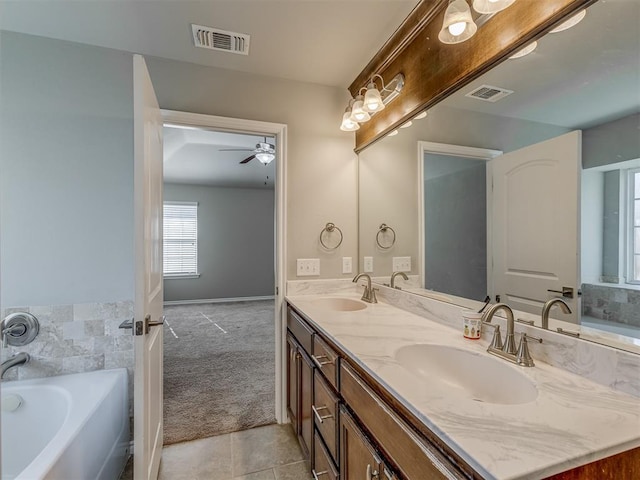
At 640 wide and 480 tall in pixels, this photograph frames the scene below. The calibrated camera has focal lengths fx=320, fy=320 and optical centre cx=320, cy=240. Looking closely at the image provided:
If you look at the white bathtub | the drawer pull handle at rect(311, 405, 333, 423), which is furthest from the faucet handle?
the white bathtub

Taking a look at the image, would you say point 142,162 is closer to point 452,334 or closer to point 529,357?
point 452,334

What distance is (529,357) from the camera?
42.5 inches

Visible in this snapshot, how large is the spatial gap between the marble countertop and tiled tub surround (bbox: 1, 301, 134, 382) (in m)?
1.58

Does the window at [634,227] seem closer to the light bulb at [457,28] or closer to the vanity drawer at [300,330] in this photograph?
the light bulb at [457,28]

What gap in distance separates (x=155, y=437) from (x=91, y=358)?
2.11 ft

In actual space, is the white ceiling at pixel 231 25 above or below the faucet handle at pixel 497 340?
above

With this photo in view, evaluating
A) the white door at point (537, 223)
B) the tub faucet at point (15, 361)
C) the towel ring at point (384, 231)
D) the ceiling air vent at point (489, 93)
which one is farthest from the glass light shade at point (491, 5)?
the tub faucet at point (15, 361)

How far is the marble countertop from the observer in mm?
653

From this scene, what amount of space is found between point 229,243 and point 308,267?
4.75m

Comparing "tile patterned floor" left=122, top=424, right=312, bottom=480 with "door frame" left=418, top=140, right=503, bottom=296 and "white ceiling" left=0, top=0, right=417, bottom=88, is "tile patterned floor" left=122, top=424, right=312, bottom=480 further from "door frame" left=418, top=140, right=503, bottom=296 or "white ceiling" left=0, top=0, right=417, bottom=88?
"white ceiling" left=0, top=0, right=417, bottom=88

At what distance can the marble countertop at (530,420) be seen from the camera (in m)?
0.65

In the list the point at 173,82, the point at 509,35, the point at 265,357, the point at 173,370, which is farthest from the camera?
the point at 265,357

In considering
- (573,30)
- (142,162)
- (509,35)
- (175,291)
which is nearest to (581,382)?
(573,30)

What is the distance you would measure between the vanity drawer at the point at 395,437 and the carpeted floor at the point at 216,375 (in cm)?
141
